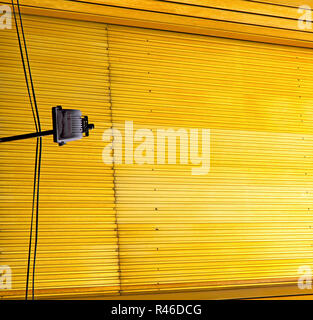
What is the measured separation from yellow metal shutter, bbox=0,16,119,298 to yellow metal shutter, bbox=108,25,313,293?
0.16 metres

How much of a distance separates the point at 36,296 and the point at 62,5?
7.84 feet

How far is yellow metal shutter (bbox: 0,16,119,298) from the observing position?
3402mm

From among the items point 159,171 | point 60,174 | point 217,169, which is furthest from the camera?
point 217,169

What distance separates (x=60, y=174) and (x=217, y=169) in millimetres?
1505

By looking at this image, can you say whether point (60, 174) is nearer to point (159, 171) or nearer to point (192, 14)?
point (159, 171)

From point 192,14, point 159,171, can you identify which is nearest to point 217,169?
point 159,171

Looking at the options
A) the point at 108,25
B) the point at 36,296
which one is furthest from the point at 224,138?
the point at 36,296

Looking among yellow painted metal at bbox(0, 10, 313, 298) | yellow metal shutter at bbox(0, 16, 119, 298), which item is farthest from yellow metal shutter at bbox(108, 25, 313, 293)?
yellow metal shutter at bbox(0, 16, 119, 298)

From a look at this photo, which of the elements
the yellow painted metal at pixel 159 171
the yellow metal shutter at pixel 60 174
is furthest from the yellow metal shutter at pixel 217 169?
the yellow metal shutter at pixel 60 174

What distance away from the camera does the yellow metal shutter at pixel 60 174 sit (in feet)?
11.2

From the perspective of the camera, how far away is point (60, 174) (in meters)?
3.58

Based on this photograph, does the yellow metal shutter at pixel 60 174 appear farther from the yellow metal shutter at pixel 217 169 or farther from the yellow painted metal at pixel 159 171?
the yellow metal shutter at pixel 217 169

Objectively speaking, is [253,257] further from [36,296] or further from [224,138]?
[36,296]

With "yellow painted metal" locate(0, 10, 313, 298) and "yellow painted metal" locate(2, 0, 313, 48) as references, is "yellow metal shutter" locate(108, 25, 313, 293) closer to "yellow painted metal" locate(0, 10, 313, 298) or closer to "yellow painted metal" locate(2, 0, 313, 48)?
"yellow painted metal" locate(0, 10, 313, 298)
